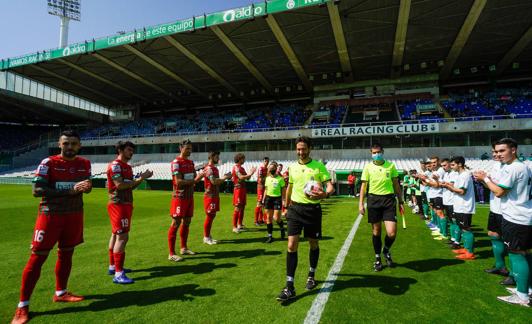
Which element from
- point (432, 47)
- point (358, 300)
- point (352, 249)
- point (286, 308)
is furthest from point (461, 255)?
point (432, 47)

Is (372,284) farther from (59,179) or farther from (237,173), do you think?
(237,173)

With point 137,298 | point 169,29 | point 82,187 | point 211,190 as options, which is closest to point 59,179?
point 82,187

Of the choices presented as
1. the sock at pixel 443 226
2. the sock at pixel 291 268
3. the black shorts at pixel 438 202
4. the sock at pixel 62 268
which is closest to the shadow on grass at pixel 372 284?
the sock at pixel 291 268

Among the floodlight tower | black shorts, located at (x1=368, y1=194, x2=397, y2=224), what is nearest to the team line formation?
black shorts, located at (x1=368, y1=194, x2=397, y2=224)

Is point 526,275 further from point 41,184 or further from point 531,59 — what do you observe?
point 531,59

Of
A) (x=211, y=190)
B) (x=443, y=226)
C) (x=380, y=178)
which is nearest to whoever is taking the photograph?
(x=380, y=178)

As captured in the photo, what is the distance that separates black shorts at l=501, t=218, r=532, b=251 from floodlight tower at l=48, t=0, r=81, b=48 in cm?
5995

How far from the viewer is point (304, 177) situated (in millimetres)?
4402

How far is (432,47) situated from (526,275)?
101 ft

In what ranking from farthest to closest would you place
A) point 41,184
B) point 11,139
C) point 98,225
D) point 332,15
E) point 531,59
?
point 11,139 < point 531,59 < point 332,15 < point 98,225 < point 41,184

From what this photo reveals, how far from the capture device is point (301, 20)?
963 inches

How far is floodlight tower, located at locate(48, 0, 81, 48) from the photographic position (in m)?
46.9

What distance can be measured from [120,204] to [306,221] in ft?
10.6

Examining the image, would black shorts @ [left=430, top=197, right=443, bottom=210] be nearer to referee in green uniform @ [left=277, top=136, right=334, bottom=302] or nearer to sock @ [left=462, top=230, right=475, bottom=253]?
sock @ [left=462, top=230, right=475, bottom=253]
